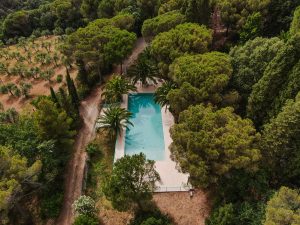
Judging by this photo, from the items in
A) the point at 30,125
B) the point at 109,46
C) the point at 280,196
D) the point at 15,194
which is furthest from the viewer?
the point at 109,46

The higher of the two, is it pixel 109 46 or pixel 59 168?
pixel 109 46

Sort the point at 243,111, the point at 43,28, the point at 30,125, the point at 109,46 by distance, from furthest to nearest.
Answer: the point at 43,28 → the point at 109,46 → the point at 243,111 → the point at 30,125

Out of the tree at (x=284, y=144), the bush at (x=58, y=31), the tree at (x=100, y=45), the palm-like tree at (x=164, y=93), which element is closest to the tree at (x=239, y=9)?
the tree at (x=100, y=45)

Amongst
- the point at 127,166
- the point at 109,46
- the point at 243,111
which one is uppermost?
the point at 109,46

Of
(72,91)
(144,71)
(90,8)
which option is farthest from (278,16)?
(90,8)

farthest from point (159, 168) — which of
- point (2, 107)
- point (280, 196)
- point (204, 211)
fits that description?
point (2, 107)

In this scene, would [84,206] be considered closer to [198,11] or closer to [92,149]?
[92,149]

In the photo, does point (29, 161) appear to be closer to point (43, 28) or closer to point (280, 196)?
point (280, 196)
